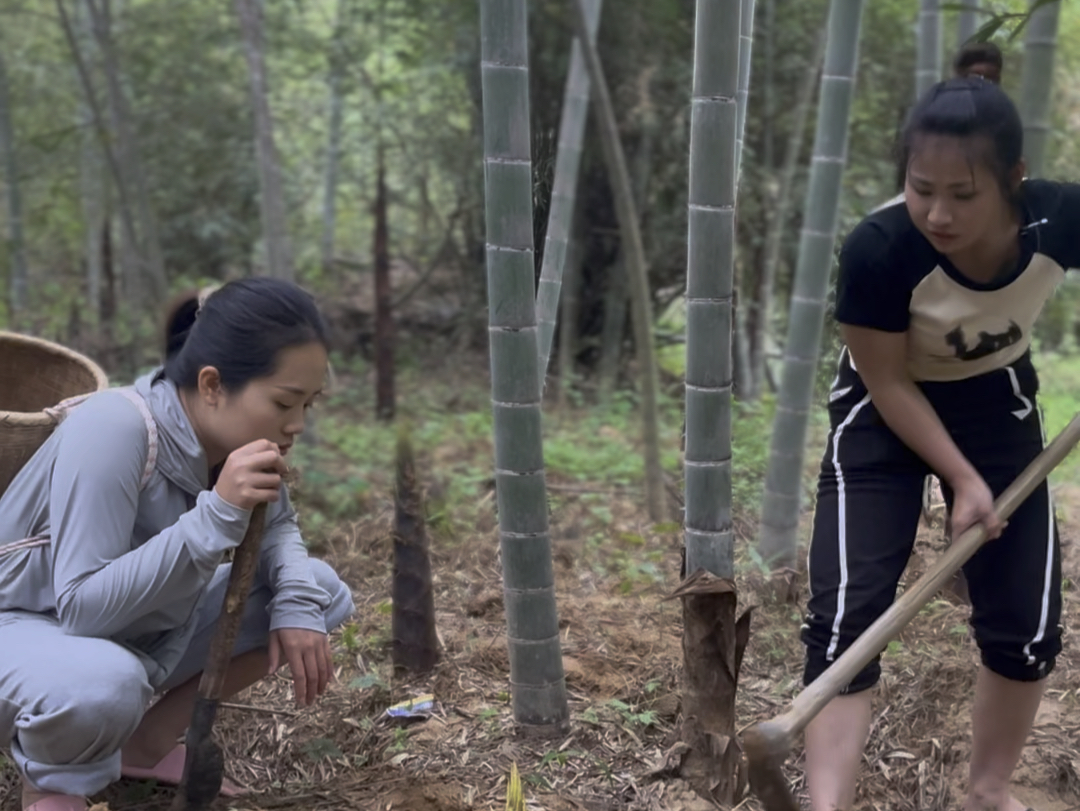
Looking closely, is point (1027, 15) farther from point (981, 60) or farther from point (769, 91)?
point (769, 91)

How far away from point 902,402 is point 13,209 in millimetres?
Result: 7964

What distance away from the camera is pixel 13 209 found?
8.27 meters

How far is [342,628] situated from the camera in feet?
10.9

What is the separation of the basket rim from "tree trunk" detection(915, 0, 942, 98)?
3.32 m

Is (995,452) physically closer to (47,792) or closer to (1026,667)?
(1026,667)

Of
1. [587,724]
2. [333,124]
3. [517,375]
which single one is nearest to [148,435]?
[517,375]

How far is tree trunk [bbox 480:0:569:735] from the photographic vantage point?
2215 millimetres

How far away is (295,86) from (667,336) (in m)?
6.11

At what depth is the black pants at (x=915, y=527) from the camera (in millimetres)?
2020

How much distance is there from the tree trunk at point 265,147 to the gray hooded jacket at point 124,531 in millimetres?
3804

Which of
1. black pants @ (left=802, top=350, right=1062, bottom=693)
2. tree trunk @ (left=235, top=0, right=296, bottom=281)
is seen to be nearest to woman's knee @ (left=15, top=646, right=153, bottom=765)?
black pants @ (left=802, top=350, right=1062, bottom=693)

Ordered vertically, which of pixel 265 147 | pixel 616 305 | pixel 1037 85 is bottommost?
pixel 616 305

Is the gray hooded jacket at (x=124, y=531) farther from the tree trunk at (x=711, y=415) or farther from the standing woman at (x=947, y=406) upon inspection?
the standing woman at (x=947, y=406)

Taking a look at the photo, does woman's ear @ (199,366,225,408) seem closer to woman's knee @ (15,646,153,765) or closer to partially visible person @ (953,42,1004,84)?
woman's knee @ (15,646,153,765)
